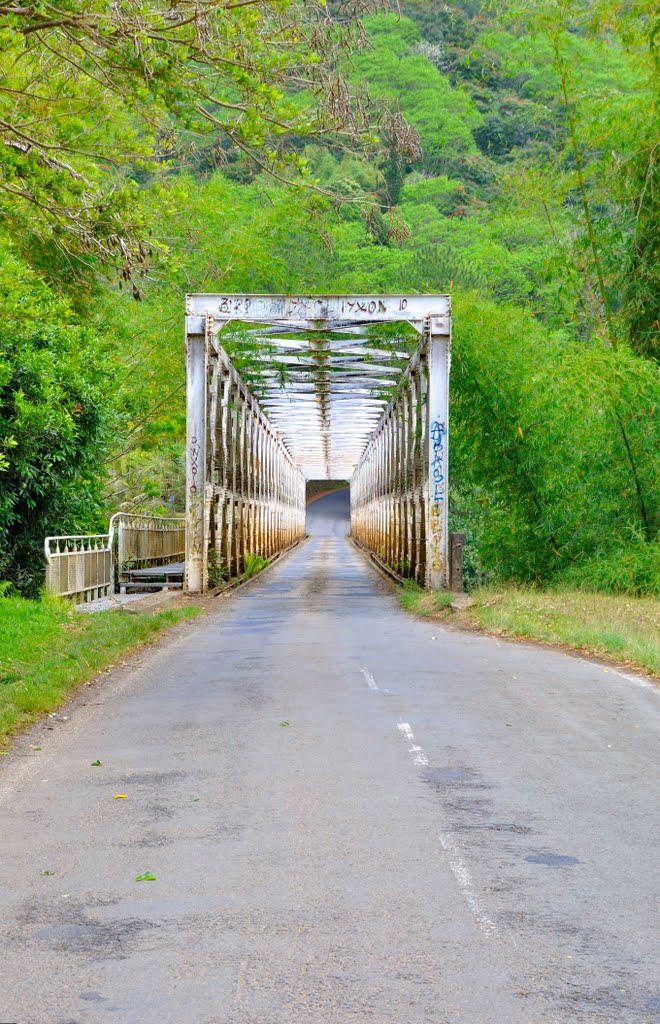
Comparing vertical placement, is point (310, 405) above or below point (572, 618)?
above

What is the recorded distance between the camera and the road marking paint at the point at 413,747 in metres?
8.14

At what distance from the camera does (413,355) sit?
28.7m

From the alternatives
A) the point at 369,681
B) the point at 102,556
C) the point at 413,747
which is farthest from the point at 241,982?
the point at 102,556

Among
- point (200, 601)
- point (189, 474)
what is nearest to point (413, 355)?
point (189, 474)

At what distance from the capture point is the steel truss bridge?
984 inches

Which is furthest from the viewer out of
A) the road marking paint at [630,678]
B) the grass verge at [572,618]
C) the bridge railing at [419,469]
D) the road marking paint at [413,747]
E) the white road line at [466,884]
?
the bridge railing at [419,469]

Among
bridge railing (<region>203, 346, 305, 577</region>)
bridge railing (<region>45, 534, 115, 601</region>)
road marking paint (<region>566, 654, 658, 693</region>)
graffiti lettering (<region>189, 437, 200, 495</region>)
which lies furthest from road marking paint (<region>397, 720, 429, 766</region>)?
bridge railing (<region>203, 346, 305, 577</region>)

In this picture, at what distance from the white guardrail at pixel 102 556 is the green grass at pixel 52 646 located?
1947mm

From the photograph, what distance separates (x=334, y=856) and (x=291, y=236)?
4342 cm

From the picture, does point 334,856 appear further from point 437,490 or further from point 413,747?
point 437,490

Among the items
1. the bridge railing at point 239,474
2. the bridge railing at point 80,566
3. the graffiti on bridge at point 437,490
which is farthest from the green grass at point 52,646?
the bridge railing at point 239,474

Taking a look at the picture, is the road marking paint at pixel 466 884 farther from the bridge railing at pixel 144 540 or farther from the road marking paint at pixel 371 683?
the bridge railing at pixel 144 540

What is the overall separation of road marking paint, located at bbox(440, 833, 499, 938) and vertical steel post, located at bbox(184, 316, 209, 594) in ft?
62.8

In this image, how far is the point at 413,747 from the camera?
28.3 feet
